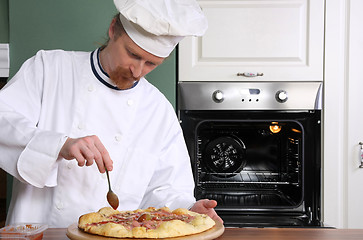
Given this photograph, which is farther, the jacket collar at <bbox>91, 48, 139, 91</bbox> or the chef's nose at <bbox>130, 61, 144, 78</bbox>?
the jacket collar at <bbox>91, 48, 139, 91</bbox>

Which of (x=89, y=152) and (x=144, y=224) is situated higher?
(x=89, y=152)

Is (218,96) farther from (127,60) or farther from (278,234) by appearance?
(278,234)

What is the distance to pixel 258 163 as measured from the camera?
88.8 inches

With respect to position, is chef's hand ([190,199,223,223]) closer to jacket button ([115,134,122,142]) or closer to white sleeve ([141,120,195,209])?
white sleeve ([141,120,195,209])

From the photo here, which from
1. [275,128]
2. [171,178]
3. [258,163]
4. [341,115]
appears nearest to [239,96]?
[275,128]

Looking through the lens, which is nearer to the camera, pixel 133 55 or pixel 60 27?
pixel 133 55

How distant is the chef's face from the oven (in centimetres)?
64

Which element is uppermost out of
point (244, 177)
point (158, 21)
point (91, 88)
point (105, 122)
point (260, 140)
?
point (158, 21)

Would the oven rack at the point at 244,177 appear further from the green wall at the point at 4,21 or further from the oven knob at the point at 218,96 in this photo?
the green wall at the point at 4,21

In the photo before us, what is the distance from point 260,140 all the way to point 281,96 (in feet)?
0.83

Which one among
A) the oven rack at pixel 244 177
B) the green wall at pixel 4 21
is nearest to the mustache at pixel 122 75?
the oven rack at pixel 244 177

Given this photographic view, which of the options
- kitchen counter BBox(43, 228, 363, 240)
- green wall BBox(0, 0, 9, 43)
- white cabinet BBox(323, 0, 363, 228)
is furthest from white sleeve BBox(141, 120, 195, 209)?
green wall BBox(0, 0, 9, 43)

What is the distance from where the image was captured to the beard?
147cm

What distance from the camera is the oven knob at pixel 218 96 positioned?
211 cm
